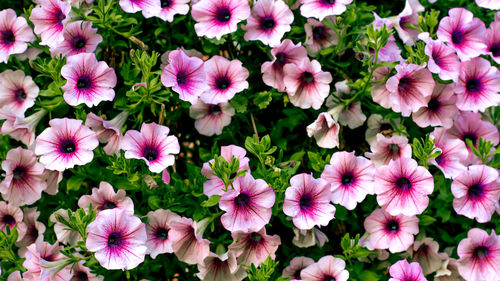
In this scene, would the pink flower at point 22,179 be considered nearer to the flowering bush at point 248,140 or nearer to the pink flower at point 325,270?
the flowering bush at point 248,140

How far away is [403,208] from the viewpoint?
1.80m

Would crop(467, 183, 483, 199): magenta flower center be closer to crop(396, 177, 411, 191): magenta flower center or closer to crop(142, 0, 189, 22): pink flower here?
crop(396, 177, 411, 191): magenta flower center

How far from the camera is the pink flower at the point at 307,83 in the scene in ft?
6.09

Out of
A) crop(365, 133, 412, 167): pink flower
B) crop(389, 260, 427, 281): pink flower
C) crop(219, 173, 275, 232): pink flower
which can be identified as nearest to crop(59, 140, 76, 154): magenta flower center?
crop(219, 173, 275, 232): pink flower

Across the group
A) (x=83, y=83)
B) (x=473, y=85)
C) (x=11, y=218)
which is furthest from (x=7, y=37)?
(x=473, y=85)

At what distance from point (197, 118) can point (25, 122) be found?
0.52 m

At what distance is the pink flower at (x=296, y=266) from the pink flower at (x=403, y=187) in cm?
29

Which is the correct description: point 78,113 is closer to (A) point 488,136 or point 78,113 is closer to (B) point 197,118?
(B) point 197,118

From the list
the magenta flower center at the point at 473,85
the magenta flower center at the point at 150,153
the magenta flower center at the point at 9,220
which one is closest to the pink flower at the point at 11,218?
the magenta flower center at the point at 9,220

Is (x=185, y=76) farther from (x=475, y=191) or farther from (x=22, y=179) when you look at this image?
(x=475, y=191)

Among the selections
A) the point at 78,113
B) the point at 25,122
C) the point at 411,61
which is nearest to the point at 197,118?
the point at 78,113

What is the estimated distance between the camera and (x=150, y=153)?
1.79 m

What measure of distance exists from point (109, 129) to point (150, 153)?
17 cm

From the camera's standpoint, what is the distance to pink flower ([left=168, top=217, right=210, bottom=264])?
180 centimetres
